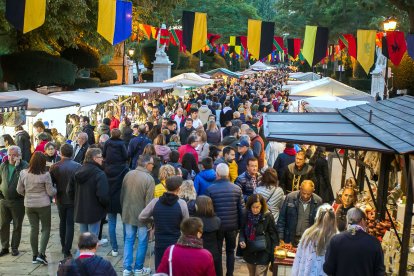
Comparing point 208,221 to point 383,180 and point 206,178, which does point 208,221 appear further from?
point 383,180

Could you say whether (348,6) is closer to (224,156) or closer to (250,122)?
(250,122)

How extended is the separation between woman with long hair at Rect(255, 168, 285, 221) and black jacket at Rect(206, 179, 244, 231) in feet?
2.53

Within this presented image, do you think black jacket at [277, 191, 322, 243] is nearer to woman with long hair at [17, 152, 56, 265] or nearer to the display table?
the display table

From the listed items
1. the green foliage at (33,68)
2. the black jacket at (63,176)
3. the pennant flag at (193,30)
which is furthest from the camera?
the green foliage at (33,68)

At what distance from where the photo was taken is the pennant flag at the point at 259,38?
60.8ft

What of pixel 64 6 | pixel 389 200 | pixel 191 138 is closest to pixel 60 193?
pixel 191 138

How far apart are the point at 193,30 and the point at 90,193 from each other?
34.7 feet

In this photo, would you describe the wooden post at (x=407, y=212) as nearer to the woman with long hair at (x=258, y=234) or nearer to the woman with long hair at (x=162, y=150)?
the woman with long hair at (x=258, y=234)

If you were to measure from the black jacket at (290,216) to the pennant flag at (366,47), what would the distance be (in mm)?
11341

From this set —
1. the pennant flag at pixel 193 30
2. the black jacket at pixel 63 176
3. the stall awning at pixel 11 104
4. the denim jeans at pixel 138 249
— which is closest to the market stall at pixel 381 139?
the denim jeans at pixel 138 249

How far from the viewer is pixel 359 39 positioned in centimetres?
1850

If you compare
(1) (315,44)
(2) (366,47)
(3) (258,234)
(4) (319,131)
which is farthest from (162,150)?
(2) (366,47)

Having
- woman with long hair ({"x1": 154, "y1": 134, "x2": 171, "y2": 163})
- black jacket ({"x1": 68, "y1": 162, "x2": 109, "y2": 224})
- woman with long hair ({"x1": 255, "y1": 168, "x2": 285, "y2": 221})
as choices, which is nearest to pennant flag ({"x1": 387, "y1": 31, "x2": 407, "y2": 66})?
woman with long hair ({"x1": 154, "y1": 134, "x2": 171, "y2": 163})

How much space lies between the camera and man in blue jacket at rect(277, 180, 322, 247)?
7781 mm
